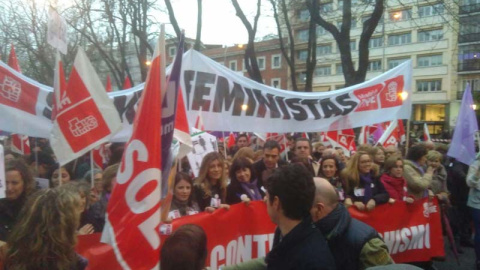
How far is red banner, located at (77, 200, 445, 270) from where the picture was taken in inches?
140

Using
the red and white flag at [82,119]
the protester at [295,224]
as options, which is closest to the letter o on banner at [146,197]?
the protester at [295,224]

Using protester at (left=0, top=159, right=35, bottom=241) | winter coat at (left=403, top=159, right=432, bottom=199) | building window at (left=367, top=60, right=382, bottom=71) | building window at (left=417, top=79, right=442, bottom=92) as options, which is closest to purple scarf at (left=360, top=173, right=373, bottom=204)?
winter coat at (left=403, top=159, right=432, bottom=199)

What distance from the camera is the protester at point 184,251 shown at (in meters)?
1.94

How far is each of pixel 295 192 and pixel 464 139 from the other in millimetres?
5827

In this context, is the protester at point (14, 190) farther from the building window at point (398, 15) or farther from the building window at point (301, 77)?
the building window at point (301, 77)

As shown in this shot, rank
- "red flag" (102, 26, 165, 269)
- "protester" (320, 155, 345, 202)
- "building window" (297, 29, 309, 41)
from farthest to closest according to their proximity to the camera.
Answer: "building window" (297, 29, 309, 41), "protester" (320, 155, 345, 202), "red flag" (102, 26, 165, 269)

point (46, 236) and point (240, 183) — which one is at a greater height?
point (46, 236)

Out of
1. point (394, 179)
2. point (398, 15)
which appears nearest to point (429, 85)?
point (398, 15)

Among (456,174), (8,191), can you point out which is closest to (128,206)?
(8,191)

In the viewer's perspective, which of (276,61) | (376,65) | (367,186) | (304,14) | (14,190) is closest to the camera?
(14,190)

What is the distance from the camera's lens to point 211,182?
498cm

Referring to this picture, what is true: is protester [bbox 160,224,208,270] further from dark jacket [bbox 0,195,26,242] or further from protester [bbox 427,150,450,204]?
protester [bbox 427,150,450,204]

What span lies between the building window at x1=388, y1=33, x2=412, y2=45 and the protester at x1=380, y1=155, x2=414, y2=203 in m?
49.4

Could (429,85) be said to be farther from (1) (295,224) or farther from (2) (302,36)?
(1) (295,224)
